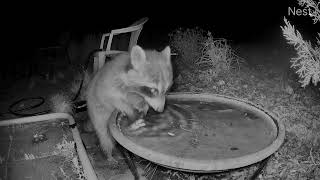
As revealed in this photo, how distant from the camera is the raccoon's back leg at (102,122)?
3.91 m

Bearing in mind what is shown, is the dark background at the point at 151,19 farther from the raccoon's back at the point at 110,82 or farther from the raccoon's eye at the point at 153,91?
the raccoon's eye at the point at 153,91

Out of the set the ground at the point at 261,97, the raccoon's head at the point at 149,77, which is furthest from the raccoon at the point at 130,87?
the ground at the point at 261,97

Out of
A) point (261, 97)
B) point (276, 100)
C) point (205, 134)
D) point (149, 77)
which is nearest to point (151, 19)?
point (261, 97)

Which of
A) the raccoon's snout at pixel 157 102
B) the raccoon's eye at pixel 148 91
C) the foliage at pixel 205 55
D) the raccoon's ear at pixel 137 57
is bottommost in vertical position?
the foliage at pixel 205 55

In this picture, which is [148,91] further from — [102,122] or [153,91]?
[102,122]

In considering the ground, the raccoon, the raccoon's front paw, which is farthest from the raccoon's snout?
the ground

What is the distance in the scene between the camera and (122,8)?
9.11 meters

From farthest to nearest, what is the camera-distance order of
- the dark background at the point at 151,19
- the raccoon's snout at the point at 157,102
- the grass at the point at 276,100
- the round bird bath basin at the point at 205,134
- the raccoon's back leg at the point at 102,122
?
the dark background at the point at 151,19, the raccoon's back leg at the point at 102,122, the grass at the point at 276,100, the raccoon's snout at the point at 157,102, the round bird bath basin at the point at 205,134

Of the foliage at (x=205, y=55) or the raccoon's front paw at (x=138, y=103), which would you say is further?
the foliage at (x=205, y=55)

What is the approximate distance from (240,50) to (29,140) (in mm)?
5009

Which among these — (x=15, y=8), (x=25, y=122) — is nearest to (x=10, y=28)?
(x=15, y=8)

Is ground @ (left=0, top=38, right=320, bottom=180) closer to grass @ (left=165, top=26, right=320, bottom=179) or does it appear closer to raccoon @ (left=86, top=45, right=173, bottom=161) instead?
grass @ (left=165, top=26, right=320, bottom=179)

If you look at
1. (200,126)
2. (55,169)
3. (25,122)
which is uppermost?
(200,126)

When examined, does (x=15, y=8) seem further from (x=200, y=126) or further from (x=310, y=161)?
(x=310, y=161)
